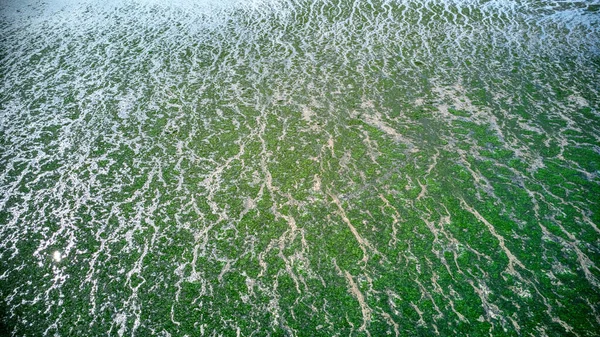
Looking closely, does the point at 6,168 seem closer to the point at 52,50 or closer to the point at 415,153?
the point at 52,50

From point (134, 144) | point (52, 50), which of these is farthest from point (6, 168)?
point (52, 50)

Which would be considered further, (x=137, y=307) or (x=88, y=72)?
(x=88, y=72)

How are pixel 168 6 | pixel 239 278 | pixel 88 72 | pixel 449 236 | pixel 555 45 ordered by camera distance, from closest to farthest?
pixel 239 278, pixel 449 236, pixel 88 72, pixel 555 45, pixel 168 6

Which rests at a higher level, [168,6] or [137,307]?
[168,6]

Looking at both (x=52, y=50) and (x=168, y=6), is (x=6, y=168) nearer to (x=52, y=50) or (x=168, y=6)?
(x=52, y=50)

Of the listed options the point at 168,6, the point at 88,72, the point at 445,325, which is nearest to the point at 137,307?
the point at 445,325

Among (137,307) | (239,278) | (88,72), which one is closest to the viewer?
(137,307)
